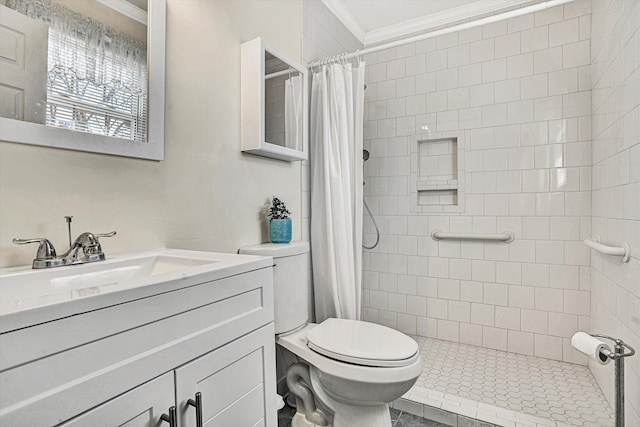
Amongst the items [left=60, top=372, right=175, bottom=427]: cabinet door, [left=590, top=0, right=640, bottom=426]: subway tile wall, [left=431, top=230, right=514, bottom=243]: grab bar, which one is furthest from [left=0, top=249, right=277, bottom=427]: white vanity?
[left=431, top=230, right=514, bottom=243]: grab bar

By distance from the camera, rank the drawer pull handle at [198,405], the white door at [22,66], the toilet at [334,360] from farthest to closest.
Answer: the toilet at [334,360]
the white door at [22,66]
the drawer pull handle at [198,405]

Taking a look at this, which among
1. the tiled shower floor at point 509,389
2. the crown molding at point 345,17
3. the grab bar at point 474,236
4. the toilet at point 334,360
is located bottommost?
the tiled shower floor at point 509,389

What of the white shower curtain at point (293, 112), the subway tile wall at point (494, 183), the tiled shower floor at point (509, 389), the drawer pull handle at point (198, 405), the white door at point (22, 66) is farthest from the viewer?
the subway tile wall at point (494, 183)

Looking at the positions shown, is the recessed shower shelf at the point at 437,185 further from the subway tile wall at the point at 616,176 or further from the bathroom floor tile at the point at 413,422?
the bathroom floor tile at the point at 413,422

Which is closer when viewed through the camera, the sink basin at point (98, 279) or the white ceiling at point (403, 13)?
the sink basin at point (98, 279)

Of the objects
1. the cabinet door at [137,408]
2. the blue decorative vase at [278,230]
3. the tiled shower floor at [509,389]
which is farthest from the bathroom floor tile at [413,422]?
the cabinet door at [137,408]

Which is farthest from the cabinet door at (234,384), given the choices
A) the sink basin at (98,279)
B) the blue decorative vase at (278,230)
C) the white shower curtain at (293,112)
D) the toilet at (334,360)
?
the white shower curtain at (293,112)

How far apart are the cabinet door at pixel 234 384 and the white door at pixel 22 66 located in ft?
2.59

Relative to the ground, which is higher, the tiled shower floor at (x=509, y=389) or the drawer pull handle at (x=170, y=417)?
the drawer pull handle at (x=170, y=417)

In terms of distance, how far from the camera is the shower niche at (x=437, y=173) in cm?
259

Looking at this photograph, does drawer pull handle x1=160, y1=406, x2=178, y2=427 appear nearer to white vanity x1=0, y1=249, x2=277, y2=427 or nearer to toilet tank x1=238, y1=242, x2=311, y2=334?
white vanity x1=0, y1=249, x2=277, y2=427

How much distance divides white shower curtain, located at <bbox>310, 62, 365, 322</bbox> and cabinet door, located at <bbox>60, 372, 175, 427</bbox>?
1.37m

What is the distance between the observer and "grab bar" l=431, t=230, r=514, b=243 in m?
2.41

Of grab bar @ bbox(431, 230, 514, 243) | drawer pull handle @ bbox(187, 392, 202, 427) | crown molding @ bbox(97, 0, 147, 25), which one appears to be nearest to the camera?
drawer pull handle @ bbox(187, 392, 202, 427)
